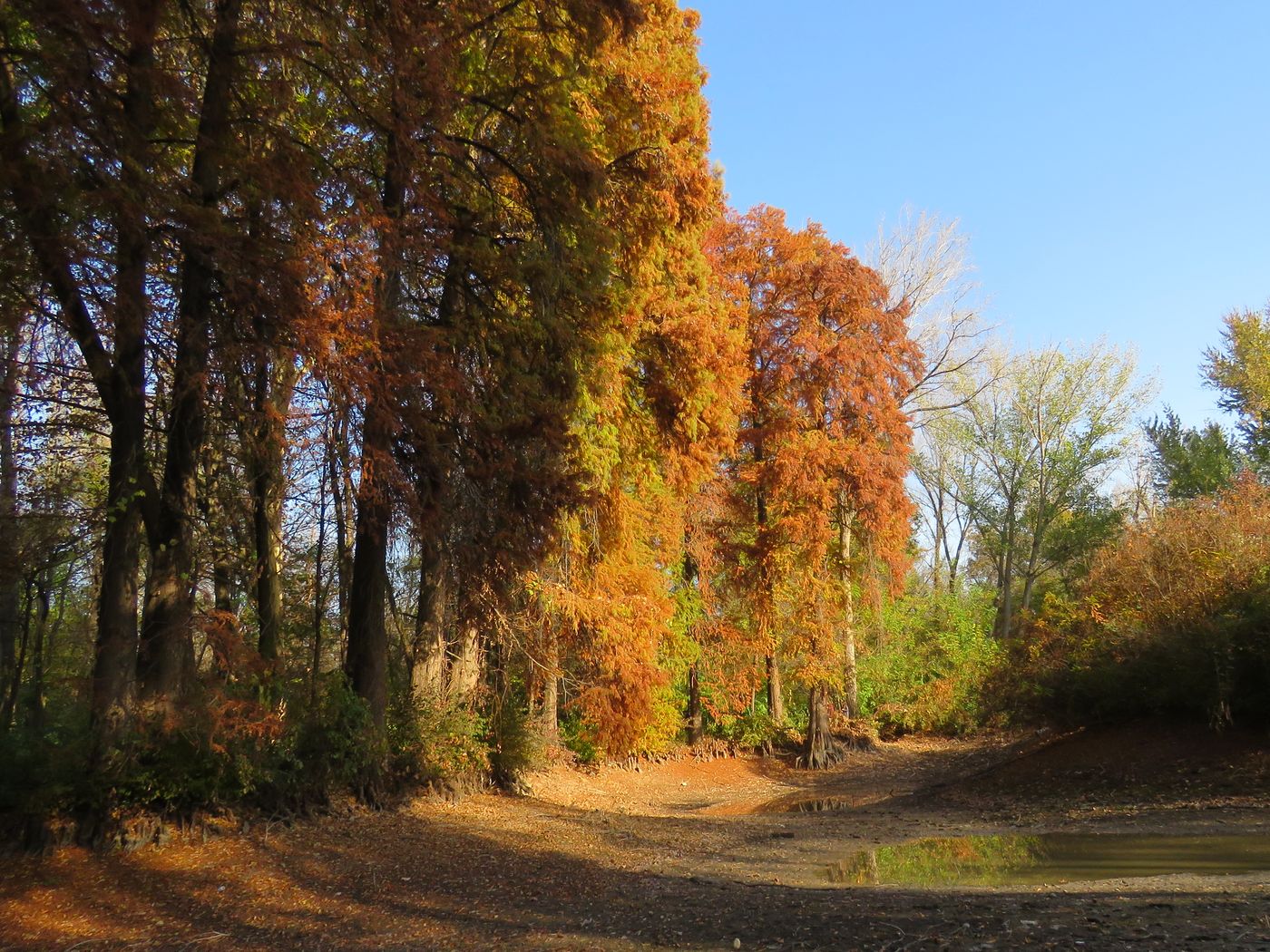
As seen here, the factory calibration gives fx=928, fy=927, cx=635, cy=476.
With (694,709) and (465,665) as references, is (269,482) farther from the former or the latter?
(694,709)

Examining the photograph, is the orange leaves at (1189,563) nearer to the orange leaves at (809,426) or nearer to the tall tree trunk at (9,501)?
the orange leaves at (809,426)

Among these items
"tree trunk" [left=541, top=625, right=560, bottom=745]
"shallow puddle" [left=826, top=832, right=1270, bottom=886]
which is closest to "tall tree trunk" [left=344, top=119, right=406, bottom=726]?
"tree trunk" [left=541, top=625, right=560, bottom=745]

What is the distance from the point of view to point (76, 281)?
27.3 feet

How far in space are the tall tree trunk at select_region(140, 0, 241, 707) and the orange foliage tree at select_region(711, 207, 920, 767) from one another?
15.3 metres

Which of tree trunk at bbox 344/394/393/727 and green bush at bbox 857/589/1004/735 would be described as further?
green bush at bbox 857/589/1004/735

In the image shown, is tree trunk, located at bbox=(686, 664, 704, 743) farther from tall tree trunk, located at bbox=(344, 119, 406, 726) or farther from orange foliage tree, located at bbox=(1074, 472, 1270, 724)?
tall tree trunk, located at bbox=(344, 119, 406, 726)

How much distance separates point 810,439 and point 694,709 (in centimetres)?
810

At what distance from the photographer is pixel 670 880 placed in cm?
948

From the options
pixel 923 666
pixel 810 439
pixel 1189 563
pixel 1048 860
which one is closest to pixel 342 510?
pixel 1048 860

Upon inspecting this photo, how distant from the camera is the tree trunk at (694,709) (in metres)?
25.1

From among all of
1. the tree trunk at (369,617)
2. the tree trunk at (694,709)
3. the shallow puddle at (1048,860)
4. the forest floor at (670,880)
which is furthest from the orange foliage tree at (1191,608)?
the tree trunk at (694,709)

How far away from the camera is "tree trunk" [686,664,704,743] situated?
25062mm

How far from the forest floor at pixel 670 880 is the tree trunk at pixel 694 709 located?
9.04m

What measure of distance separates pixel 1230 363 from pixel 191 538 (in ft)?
127
